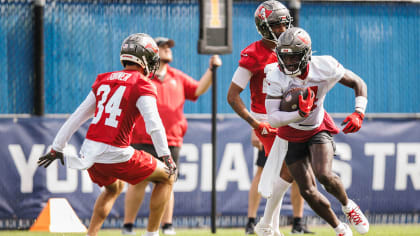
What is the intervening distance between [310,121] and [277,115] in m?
0.35

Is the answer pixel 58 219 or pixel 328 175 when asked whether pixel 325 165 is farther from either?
pixel 58 219

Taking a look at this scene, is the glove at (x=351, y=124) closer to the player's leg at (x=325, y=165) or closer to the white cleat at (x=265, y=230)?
the player's leg at (x=325, y=165)

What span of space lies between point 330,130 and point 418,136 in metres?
3.97

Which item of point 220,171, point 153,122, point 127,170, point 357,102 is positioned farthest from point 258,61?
point 220,171

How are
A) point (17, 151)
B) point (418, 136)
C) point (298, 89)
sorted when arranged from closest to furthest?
point (298, 89) < point (17, 151) < point (418, 136)

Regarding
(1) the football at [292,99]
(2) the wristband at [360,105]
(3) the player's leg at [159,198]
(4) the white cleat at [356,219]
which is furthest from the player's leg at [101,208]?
(2) the wristband at [360,105]

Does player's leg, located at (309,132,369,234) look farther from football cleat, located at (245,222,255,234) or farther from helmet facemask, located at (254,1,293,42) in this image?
football cleat, located at (245,222,255,234)

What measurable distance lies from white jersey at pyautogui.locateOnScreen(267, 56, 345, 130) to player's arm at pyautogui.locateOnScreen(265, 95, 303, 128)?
0.06 meters

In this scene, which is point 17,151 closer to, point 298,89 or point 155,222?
point 155,222

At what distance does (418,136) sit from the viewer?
10500mm

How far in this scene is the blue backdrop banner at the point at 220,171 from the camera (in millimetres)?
9750

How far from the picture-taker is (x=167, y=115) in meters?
8.99

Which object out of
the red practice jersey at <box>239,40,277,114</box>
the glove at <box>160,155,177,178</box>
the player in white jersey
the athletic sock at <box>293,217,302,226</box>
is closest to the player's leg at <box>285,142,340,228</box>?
the player in white jersey

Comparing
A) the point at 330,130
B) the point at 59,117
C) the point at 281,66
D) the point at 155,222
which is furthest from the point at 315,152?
the point at 59,117
